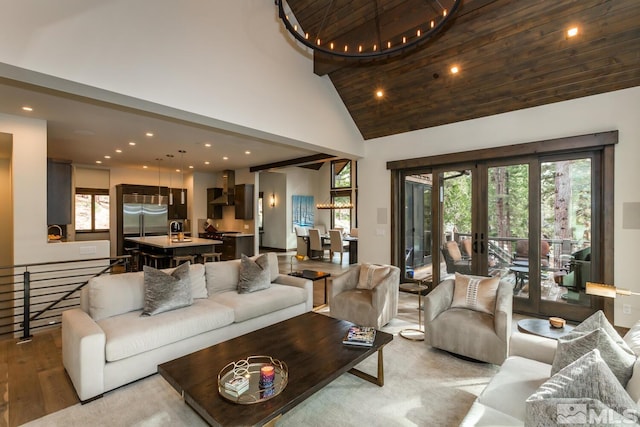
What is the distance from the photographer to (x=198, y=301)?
354cm

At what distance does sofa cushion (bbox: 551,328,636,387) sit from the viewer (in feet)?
4.81

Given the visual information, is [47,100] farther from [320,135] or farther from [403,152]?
[403,152]

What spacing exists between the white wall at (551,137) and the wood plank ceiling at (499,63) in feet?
0.45

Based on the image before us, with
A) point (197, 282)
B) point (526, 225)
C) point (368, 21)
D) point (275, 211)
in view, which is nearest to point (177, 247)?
point (197, 282)

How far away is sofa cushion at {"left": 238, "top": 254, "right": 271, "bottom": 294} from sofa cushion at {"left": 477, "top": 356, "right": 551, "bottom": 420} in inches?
110

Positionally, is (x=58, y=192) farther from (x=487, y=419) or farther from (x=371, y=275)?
(x=487, y=419)

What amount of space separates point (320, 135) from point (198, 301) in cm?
325

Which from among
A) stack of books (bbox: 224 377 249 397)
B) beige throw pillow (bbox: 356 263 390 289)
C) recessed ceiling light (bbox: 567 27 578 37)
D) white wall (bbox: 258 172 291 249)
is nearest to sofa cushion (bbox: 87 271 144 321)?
stack of books (bbox: 224 377 249 397)

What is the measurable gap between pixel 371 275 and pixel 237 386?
2.67m

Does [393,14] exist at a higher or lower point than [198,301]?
higher

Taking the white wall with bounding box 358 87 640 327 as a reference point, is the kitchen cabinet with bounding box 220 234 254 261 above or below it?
below

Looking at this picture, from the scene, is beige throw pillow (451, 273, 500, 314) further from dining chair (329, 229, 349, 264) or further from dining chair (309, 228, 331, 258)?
dining chair (309, 228, 331, 258)

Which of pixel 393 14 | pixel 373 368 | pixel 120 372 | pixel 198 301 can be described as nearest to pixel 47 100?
pixel 198 301

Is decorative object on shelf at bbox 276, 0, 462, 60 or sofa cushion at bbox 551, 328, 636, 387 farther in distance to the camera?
decorative object on shelf at bbox 276, 0, 462, 60
